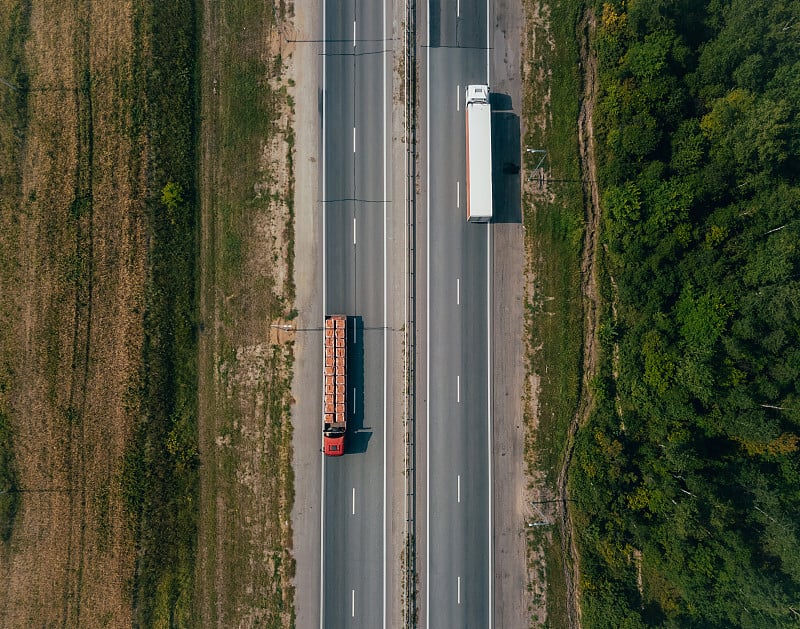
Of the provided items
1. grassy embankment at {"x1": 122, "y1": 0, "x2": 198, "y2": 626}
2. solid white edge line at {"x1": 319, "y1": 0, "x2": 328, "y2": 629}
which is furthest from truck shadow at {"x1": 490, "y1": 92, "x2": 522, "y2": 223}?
grassy embankment at {"x1": 122, "y1": 0, "x2": 198, "y2": 626}

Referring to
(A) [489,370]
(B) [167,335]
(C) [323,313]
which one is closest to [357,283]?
(C) [323,313]

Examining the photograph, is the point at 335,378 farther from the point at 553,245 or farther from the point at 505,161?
the point at 505,161

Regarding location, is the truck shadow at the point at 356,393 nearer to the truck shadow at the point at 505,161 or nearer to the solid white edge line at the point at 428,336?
the solid white edge line at the point at 428,336

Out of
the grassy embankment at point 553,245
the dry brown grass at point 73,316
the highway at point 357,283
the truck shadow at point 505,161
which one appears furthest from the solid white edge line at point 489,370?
the dry brown grass at point 73,316

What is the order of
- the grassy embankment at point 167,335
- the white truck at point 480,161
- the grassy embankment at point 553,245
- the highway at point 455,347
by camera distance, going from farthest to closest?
1. the grassy embankment at point 553,245
2. the grassy embankment at point 167,335
3. the highway at point 455,347
4. the white truck at point 480,161

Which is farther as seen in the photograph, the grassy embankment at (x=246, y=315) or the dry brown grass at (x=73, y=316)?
the dry brown grass at (x=73, y=316)

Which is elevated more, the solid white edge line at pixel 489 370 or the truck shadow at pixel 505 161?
the truck shadow at pixel 505 161
